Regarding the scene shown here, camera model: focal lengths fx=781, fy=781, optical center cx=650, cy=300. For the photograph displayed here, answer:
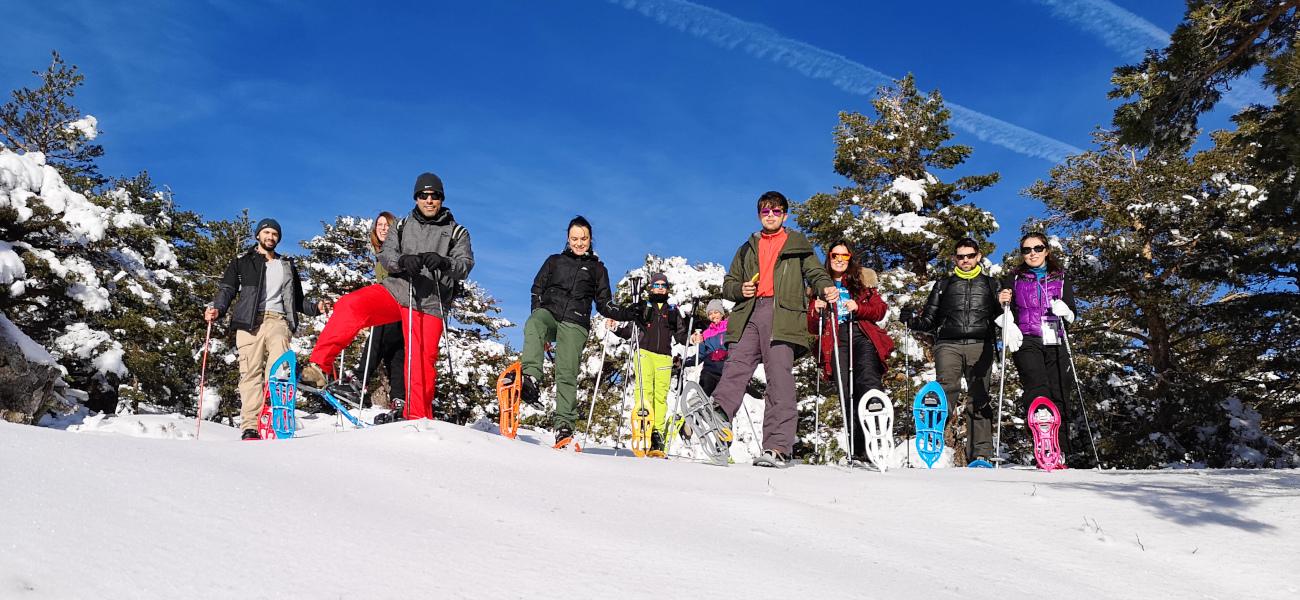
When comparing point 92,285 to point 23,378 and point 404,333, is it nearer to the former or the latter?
point 23,378

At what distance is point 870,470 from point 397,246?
4.13 meters

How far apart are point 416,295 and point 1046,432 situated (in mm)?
5373

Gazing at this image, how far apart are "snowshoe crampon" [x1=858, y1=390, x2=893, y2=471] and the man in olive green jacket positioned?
580mm

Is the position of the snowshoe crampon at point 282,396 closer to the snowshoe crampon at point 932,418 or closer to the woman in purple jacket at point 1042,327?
the snowshoe crampon at point 932,418

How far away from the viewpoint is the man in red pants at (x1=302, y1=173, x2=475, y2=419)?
6.11m

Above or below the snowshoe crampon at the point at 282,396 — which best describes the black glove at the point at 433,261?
above

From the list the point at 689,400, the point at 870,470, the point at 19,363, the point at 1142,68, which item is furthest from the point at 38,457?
the point at 19,363

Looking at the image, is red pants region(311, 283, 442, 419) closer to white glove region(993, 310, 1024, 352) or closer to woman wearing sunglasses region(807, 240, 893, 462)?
woman wearing sunglasses region(807, 240, 893, 462)

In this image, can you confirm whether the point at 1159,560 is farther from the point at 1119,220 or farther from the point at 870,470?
the point at 1119,220

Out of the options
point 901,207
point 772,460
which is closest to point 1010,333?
point 772,460

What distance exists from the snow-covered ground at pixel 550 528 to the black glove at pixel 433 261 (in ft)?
6.24

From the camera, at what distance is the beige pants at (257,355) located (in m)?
7.23

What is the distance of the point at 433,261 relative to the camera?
6109 millimetres

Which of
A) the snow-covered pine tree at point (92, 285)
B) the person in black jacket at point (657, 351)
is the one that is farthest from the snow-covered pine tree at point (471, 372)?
the person in black jacket at point (657, 351)
